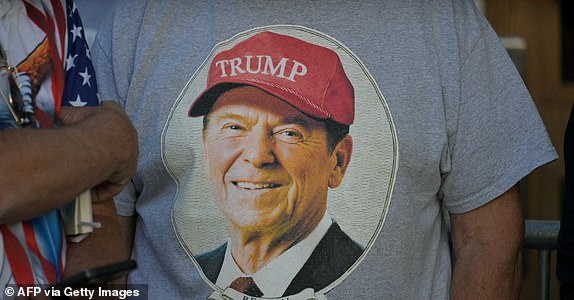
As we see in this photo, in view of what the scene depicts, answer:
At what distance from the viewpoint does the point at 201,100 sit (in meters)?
2.78

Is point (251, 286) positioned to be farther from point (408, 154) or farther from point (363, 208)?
point (408, 154)

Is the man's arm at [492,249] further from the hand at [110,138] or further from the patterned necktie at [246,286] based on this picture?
the hand at [110,138]

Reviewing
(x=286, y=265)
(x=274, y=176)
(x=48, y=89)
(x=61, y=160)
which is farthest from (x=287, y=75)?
(x=61, y=160)

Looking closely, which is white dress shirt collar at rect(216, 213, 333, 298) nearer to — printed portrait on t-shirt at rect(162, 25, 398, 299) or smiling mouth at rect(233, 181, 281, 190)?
printed portrait on t-shirt at rect(162, 25, 398, 299)

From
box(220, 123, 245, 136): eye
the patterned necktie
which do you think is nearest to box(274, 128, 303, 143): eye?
box(220, 123, 245, 136): eye

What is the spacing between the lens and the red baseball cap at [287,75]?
2.74 metres

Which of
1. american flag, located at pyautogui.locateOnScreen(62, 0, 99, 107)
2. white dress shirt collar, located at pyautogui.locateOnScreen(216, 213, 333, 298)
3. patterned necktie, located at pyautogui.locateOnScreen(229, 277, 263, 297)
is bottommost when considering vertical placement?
patterned necktie, located at pyautogui.locateOnScreen(229, 277, 263, 297)

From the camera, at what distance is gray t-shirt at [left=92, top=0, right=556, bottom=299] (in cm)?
273

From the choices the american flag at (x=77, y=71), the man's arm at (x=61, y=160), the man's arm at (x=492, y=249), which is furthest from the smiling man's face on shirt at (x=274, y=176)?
the man's arm at (x=61, y=160)

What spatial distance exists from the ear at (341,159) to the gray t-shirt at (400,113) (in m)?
0.09

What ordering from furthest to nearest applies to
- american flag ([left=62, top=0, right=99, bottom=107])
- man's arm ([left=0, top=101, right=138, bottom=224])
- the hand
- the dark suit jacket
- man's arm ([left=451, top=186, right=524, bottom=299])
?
1. man's arm ([left=451, top=186, right=524, bottom=299])
2. the dark suit jacket
3. american flag ([left=62, top=0, right=99, bottom=107])
4. the hand
5. man's arm ([left=0, top=101, right=138, bottom=224])

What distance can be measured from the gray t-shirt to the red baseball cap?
2.1 inches

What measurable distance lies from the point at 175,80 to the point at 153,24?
0.18 m

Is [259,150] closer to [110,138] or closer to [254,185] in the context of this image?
[254,185]
